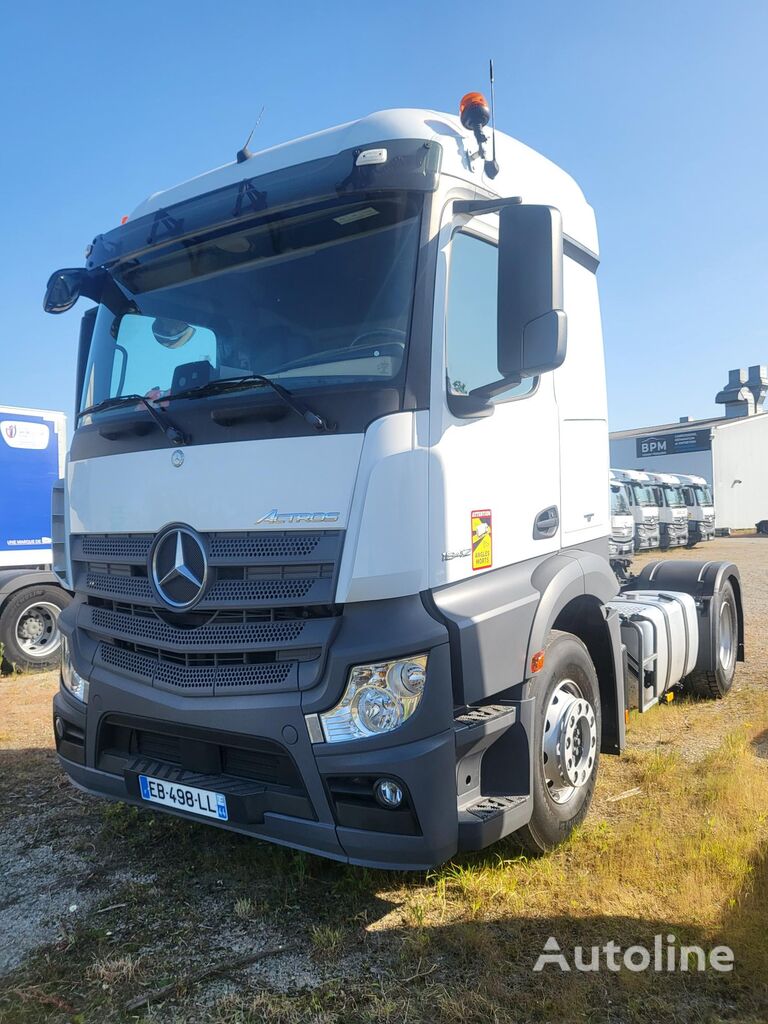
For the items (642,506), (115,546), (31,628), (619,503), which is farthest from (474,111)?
(642,506)

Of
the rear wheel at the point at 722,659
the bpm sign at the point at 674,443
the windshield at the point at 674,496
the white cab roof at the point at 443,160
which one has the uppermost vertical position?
the bpm sign at the point at 674,443

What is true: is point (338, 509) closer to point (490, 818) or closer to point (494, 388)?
point (494, 388)

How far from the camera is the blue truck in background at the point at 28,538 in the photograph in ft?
27.1

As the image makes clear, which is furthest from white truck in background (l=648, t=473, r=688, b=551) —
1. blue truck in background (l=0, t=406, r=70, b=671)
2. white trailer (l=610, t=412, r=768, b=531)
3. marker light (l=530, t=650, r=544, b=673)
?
marker light (l=530, t=650, r=544, b=673)

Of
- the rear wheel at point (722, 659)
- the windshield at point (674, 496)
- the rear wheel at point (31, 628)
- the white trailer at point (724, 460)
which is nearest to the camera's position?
the rear wheel at point (722, 659)

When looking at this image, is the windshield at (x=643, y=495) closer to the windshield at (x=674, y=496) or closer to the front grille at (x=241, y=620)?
the windshield at (x=674, y=496)

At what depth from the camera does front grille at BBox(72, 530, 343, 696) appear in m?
2.79

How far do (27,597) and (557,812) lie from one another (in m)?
6.66

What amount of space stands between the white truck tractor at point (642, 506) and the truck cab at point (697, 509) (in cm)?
366

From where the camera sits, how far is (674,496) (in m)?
28.8

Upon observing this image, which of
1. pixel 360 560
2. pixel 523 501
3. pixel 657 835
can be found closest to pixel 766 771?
pixel 657 835

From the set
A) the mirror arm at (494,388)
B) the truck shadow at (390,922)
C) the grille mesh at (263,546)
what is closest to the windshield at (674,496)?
the truck shadow at (390,922)

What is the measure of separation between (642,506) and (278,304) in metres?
24.5

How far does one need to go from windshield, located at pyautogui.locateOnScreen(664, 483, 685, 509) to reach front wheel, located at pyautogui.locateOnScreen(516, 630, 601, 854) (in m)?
25.9
